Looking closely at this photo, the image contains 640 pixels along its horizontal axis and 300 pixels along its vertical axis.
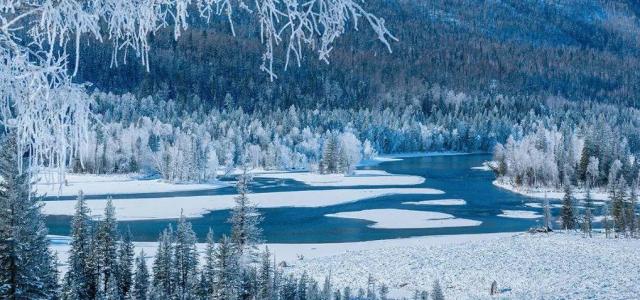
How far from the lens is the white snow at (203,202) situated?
50.2 metres

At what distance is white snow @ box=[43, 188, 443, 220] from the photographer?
50188 mm

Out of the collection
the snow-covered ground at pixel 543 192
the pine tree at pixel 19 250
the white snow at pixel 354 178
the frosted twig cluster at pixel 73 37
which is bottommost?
the snow-covered ground at pixel 543 192

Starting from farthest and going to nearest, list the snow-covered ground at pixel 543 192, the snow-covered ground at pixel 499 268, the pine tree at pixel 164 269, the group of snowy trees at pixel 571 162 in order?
the group of snowy trees at pixel 571 162 < the snow-covered ground at pixel 543 192 < the snow-covered ground at pixel 499 268 < the pine tree at pixel 164 269

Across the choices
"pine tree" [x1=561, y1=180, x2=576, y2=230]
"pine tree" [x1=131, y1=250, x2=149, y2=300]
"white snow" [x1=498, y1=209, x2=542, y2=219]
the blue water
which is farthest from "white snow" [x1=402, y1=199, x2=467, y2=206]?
"pine tree" [x1=131, y1=250, x2=149, y2=300]

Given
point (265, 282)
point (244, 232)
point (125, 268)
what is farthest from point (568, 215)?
Result: point (125, 268)

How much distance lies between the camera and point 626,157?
85000 mm

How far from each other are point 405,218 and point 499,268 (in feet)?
48.3

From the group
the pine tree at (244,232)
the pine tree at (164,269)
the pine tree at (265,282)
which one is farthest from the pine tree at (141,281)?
the pine tree at (265,282)

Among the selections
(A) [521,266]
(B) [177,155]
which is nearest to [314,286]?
(A) [521,266]

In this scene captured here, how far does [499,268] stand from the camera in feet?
112

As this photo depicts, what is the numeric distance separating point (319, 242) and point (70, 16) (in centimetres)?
3724

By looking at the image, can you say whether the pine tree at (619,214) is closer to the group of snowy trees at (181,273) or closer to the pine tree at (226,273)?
the group of snowy trees at (181,273)

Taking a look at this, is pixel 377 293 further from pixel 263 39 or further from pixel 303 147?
pixel 303 147

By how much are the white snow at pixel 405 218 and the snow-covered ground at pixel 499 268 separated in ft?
19.5
